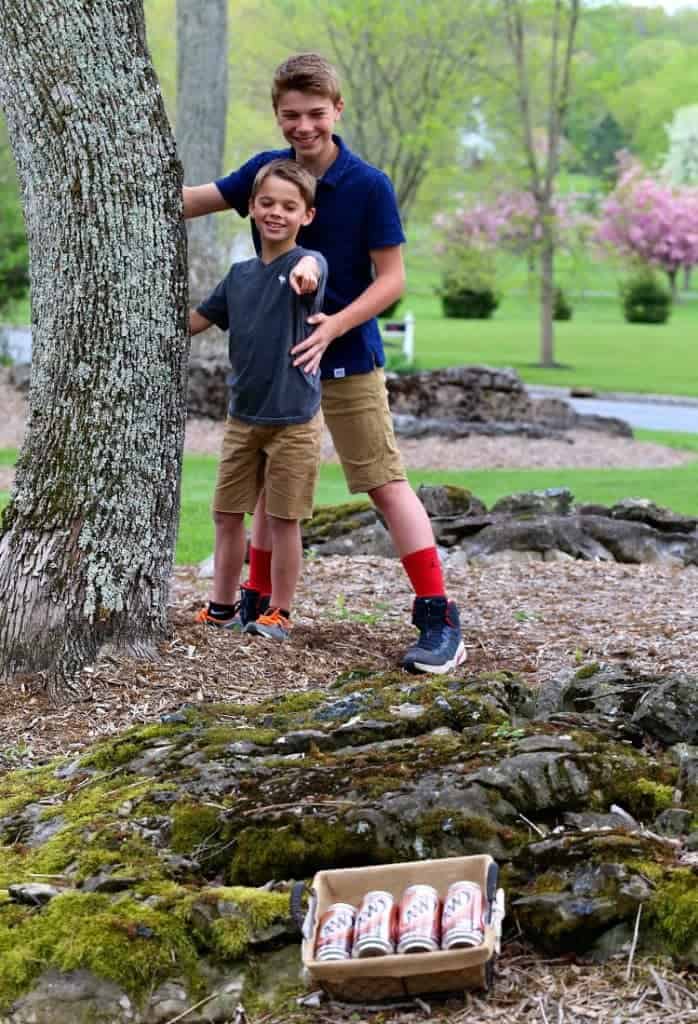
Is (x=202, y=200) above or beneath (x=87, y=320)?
above

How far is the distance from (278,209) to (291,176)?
118 mm

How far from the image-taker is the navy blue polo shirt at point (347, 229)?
5340 mm

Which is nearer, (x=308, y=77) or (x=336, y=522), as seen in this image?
(x=308, y=77)

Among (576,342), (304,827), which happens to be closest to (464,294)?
(576,342)

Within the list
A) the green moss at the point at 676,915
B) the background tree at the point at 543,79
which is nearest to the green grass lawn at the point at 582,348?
the background tree at the point at 543,79

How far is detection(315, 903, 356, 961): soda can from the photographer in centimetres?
301

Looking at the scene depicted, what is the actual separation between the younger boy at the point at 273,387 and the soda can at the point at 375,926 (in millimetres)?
2417

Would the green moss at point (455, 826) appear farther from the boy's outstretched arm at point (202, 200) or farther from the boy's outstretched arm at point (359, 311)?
the boy's outstretched arm at point (202, 200)

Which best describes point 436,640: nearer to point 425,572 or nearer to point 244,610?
point 425,572

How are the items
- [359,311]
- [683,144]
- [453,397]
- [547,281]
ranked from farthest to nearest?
[683,144], [547,281], [453,397], [359,311]

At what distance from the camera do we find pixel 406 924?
120 inches

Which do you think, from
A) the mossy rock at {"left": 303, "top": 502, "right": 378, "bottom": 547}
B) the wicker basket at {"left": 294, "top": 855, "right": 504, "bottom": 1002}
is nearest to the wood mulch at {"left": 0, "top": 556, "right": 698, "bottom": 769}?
the mossy rock at {"left": 303, "top": 502, "right": 378, "bottom": 547}

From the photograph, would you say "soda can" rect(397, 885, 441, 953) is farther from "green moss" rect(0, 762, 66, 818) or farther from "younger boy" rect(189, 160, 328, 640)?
"younger boy" rect(189, 160, 328, 640)

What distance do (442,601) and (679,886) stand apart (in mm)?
2451
